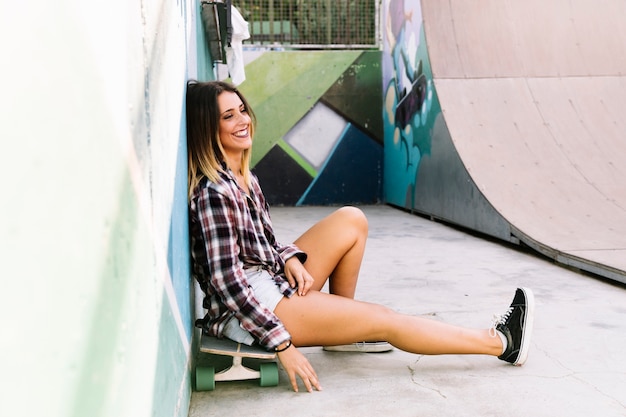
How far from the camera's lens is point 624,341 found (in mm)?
2125

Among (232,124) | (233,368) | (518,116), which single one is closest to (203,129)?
(232,124)

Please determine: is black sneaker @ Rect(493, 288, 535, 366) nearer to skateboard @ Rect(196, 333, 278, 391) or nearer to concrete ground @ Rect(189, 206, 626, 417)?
concrete ground @ Rect(189, 206, 626, 417)

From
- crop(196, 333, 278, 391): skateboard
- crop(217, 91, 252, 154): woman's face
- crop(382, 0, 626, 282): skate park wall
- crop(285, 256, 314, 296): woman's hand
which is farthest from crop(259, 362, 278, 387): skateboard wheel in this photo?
crop(382, 0, 626, 282): skate park wall

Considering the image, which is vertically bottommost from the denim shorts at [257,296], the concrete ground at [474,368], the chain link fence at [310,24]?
the concrete ground at [474,368]

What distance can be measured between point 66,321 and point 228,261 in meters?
1.08

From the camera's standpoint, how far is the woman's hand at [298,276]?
70.1 inches

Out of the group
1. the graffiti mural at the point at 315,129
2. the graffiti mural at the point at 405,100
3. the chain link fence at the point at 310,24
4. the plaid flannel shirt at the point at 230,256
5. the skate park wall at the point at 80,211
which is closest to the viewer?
the skate park wall at the point at 80,211

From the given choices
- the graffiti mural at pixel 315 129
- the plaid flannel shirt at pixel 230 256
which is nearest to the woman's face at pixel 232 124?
the plaid flannel shirt at pixel 230 256

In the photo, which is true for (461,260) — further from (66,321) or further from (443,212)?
(66,321)

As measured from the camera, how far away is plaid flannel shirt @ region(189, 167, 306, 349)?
1.62 metres

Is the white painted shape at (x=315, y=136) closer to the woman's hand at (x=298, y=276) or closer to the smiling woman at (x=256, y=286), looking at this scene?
the smiling woman at (x=256, y=286)

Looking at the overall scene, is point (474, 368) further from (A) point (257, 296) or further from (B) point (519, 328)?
(A) point (257, 296)

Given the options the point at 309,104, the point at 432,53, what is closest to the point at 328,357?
the point at 432,53

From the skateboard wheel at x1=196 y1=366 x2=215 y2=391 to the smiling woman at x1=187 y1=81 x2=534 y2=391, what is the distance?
0.11 m
